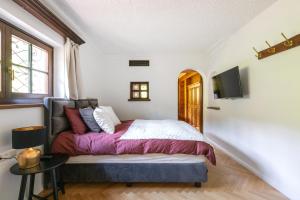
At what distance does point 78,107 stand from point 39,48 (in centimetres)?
98

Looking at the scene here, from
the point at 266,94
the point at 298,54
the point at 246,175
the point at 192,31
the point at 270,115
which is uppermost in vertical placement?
the point at 192,31

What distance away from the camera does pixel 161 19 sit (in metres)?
2.67

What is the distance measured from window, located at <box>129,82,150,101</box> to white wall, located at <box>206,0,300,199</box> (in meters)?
2.17

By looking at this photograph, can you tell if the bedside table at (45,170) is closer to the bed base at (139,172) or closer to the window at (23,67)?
the bed base at (139,172)

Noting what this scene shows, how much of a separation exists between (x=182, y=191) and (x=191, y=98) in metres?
4.60

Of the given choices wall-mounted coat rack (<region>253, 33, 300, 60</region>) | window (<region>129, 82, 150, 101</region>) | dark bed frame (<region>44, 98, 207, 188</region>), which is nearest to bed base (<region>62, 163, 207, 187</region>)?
dark bed frame (<region>44, 98, 207, 188</region>)

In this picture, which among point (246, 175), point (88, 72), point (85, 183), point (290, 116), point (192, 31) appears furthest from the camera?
point (88, 72)

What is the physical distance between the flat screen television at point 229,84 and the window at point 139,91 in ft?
6.03

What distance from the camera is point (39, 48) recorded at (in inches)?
92.7

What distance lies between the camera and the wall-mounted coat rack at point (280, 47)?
6.00ft

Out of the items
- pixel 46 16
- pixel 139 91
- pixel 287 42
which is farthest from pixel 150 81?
pixel 287 42

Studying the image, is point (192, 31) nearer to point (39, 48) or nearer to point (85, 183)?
point (39, 48)

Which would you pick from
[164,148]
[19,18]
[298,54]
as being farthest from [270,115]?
[19,18]

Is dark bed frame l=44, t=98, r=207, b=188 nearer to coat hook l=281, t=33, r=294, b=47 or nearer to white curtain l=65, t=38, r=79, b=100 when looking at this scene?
white curtain l=65, t=38, r=79, b=100
